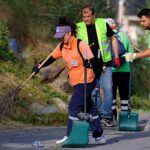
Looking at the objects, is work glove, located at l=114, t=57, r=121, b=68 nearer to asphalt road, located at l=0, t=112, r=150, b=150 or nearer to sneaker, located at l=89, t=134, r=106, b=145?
asphalt road, located at l=0, t=112, r=150, b=150

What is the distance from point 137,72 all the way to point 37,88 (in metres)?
4.49

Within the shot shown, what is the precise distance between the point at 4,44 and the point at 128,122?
3716 mm

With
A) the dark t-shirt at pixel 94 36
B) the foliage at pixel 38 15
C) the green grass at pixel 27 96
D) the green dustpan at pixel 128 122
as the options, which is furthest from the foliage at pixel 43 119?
the foliage at pixel 38 15

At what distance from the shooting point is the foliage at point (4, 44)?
13.4 metres

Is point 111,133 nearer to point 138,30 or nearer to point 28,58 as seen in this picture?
point 28,58

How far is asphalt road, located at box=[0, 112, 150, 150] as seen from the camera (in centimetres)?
895

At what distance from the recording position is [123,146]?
9.09 meters

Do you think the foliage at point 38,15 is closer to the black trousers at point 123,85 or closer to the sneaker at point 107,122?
the black trousers at point 123,85

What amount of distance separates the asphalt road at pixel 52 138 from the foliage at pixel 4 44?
3.06 m

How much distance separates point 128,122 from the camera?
10.7m

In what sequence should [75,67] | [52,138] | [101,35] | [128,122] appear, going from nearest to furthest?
[75,67], [52,138], [101,35], [128,122]

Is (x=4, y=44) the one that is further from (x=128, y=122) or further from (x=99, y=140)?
(x=99, y=140)

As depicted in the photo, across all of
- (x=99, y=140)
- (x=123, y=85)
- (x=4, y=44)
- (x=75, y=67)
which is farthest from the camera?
(x=4, y=44)

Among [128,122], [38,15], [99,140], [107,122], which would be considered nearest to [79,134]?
[99,140]
